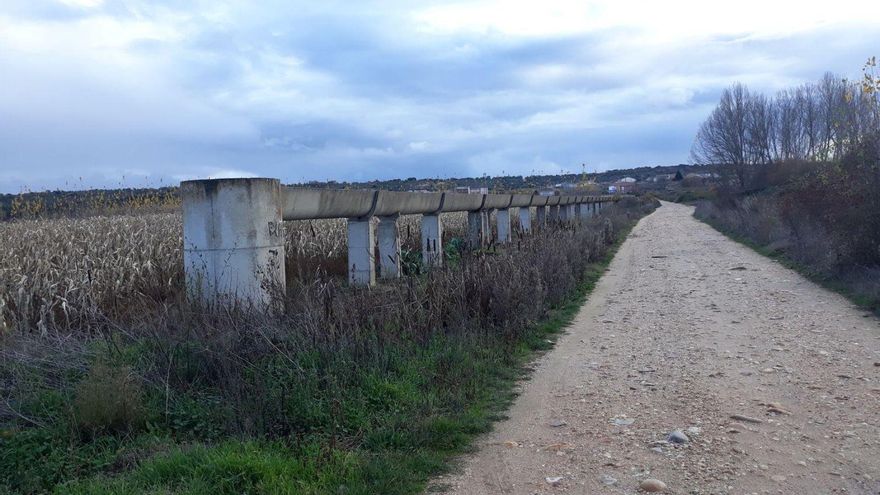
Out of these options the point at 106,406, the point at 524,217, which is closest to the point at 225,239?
the point at 106,406

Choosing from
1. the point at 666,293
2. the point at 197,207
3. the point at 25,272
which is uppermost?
the point at 197,207

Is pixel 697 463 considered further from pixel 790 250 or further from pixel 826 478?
pixel 790 250

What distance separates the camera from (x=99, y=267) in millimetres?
11344

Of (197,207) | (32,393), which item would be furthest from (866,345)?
(32,393)

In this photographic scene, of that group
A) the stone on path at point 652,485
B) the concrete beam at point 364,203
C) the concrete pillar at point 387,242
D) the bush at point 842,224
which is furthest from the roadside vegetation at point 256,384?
the bush at point 842,224

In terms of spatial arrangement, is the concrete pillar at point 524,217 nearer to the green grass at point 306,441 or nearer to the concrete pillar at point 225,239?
the concrete pillar at point 225,239

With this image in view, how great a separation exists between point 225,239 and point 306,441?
12.5ft

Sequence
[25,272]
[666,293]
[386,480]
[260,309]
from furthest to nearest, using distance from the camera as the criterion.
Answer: [666,293], [25,272], [260,309], [386,480]

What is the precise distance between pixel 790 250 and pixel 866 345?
44.1 ft

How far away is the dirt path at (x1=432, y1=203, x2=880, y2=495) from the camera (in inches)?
199

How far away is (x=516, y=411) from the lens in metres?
6.64

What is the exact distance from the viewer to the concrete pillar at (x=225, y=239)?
28.5 ft

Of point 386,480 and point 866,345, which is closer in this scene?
point 386,480

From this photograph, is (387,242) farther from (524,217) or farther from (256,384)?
(524,217)
